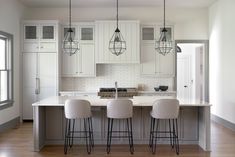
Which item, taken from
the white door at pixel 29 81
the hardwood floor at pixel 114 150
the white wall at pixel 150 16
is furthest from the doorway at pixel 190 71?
the white door at pixel 29 81

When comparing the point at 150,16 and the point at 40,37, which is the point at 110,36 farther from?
the point at 40,37

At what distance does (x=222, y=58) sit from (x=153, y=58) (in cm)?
174

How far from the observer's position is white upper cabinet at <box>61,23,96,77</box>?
771cm

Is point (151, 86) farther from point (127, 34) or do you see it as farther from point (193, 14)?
point (193, 14)

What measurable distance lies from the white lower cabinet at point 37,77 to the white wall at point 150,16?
1.24 meters

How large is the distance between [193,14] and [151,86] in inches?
91.4

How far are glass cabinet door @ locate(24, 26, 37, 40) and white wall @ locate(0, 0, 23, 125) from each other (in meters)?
0.22

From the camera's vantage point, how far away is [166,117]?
15.3ft

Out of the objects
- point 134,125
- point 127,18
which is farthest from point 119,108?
point 127,18

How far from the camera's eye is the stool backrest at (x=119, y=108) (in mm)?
4656

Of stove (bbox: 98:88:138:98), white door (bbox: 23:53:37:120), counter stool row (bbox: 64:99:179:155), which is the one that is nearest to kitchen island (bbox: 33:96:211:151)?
counter stool row (bbox: 64:99:179:155)

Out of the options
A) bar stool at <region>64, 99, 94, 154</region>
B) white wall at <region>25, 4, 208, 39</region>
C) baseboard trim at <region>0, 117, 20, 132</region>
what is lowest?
baseboard trim at <region>0, 117, 20, 132</region>

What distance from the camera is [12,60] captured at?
22.7ft

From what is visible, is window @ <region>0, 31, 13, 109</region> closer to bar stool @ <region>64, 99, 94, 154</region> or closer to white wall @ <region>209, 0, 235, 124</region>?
bar stool @ <region>64, 99, 94, 154</region>
